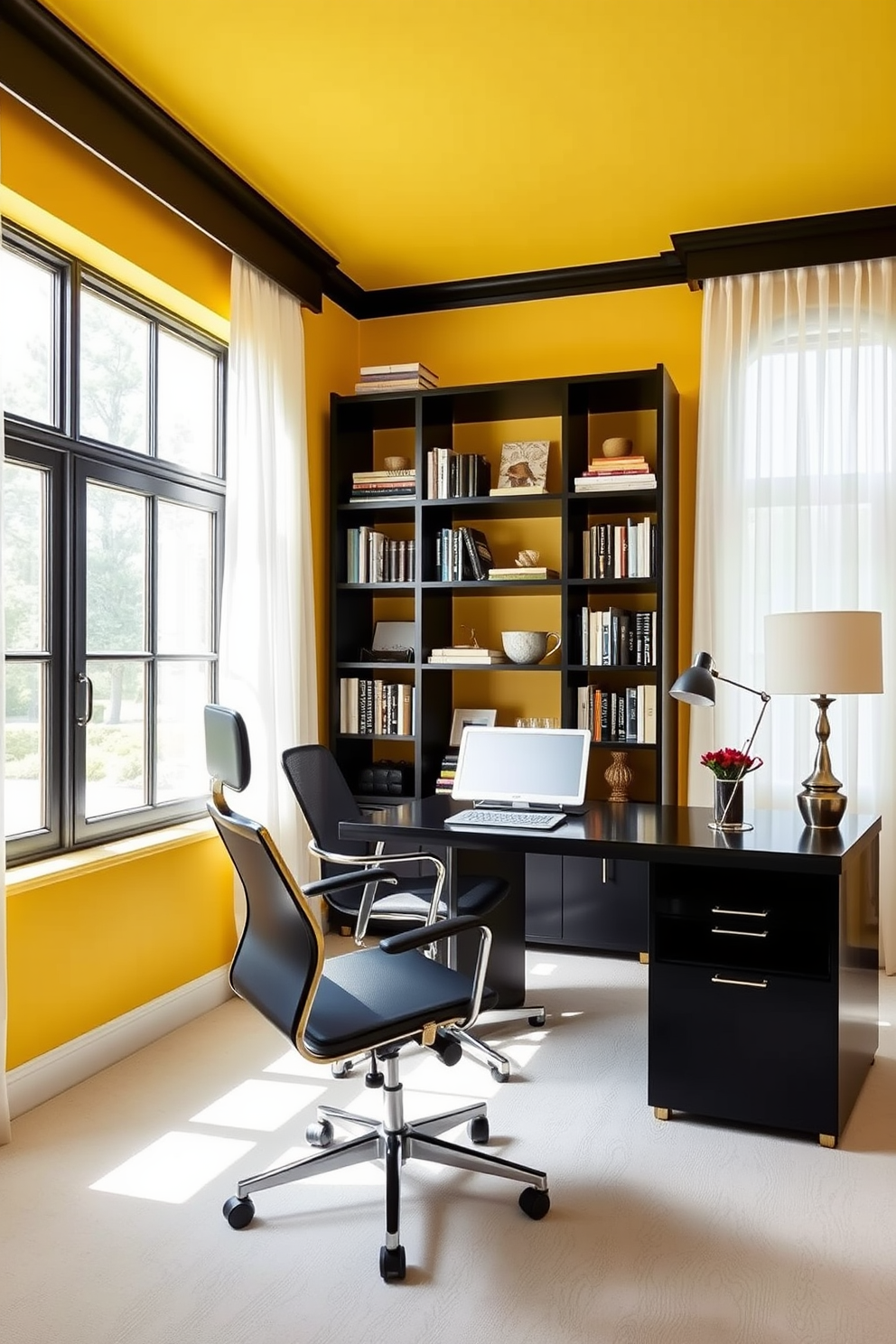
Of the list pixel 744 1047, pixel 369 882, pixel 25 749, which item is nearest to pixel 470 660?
pixel 369 882

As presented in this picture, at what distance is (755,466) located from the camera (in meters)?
4.40

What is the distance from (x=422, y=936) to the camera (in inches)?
85.4

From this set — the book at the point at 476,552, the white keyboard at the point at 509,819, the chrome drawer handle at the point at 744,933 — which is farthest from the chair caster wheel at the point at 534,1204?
the book at the point at 476,552

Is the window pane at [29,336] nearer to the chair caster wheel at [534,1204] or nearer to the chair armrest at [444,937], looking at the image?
the chair armrest at [444,937]

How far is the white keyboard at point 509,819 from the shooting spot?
10.0ft

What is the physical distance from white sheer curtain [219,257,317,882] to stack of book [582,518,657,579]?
1203 mm

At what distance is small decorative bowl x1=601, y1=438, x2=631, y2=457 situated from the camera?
4.50m

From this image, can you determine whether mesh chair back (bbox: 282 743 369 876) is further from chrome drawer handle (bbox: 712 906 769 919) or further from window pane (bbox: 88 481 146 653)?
chrome drawer handle (bbox: 712 906 769 919)

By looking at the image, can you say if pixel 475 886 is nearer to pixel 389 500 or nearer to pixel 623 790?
pixel 623 790

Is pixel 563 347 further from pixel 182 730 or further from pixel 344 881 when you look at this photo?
pixel 344 881

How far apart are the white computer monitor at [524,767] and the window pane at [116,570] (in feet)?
3.99

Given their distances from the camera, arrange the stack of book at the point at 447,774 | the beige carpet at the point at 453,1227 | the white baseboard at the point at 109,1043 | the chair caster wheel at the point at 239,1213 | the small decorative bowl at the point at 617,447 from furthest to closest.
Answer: the stack of book at the point at 447,774, the small decorative bowl at the point at 617,447, the white baseboard at the point at 109,1043, the chair caster wheel at the point at 239,1213, the beige carpet at the point at 453,1227

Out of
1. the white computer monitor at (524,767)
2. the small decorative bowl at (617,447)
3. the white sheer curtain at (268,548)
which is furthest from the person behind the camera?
the small decorative bowl at (617,447)

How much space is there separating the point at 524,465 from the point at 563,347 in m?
0.60
